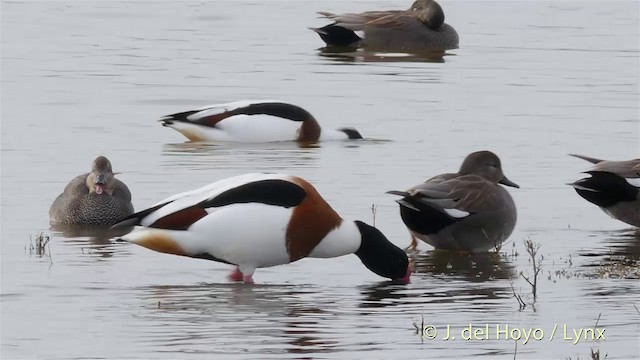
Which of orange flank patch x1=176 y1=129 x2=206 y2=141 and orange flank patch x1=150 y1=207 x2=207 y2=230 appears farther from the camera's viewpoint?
orange flank patch x1=176 y1=129 x2=206 y2=141

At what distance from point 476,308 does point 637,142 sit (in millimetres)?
7661

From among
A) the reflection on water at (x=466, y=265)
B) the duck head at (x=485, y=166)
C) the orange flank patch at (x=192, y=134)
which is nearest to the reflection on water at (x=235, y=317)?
the reflection on water at (x=466, y=265)

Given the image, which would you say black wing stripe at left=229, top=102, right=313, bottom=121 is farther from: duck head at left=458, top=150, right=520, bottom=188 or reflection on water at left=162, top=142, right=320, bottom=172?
duck head at left=458, top=150, right=520, bottom=188

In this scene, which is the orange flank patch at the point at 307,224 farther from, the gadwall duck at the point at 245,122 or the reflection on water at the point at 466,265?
the gadwall duck at the point at 245,122

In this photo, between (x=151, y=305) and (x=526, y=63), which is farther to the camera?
(x=526, y=63)

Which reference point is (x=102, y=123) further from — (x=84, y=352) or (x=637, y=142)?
(x=84, y=352)

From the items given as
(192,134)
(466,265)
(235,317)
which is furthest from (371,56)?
(235,317)

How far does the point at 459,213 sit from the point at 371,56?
14.8 m

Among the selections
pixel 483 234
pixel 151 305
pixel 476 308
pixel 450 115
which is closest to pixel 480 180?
pixel 483 234

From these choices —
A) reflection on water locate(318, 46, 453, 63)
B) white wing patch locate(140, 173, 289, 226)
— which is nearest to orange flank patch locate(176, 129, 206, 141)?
white wing patch locate(140, 173, 289, 226)

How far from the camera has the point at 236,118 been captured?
17234mm

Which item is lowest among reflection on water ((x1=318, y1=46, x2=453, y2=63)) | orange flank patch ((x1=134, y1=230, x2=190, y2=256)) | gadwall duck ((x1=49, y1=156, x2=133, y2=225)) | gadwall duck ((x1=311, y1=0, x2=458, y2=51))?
reflection on water ((x1=318, y1=46, x2=453, y2=63))

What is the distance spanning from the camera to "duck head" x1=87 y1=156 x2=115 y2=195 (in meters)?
13.0

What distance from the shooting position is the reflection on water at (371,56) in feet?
83.1
